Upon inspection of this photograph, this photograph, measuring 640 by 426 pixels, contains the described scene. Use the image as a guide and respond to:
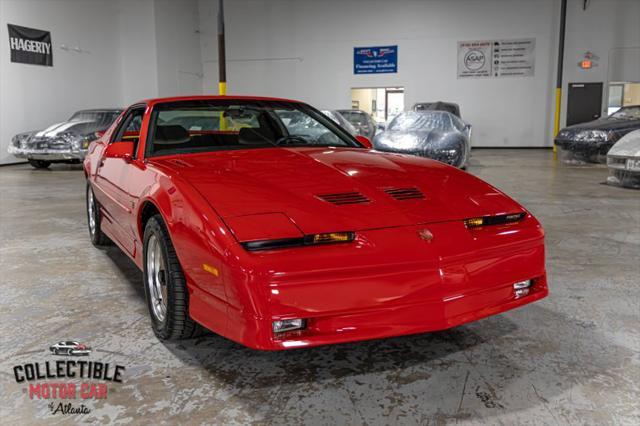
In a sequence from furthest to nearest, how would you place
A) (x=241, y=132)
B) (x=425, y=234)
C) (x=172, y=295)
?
(x=241, y=132) < (x=172, y=295) < (x=425, y=234)

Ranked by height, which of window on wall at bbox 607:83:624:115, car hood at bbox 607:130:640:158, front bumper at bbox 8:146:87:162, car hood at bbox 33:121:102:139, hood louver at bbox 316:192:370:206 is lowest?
front bumper at bbox 8:146:87:162

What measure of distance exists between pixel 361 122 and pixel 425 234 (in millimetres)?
11622

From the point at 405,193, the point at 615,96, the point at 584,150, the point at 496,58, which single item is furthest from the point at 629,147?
the point at 615,96

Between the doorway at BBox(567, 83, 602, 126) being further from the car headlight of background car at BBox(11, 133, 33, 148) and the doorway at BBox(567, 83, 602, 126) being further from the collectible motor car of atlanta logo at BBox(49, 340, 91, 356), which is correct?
the collectible motor car of atlanta logo at BBox(49, 340, 91, 356)

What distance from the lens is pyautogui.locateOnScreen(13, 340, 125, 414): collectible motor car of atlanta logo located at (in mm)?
1901

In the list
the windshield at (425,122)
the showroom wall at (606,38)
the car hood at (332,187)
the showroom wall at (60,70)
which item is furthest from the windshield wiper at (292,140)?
the showroom wall at (606,38)

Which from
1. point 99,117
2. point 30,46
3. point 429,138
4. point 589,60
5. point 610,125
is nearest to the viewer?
point 429,138

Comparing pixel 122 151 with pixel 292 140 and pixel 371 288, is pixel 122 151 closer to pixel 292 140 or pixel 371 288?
pixel 292 140

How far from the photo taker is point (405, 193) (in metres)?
2.22

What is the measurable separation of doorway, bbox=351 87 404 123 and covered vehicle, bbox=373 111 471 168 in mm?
9035

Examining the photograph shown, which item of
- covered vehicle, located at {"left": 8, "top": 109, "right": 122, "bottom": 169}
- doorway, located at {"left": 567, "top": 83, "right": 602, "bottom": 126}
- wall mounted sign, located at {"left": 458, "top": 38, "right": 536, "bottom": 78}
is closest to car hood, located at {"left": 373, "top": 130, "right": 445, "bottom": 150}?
covered vehicle, located at {"left": 8, "top": 109, "right": 122, "bottom": 169}

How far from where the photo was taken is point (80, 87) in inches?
559

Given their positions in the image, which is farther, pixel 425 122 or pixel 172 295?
pixel 425 122

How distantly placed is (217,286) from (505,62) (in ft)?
53.7
